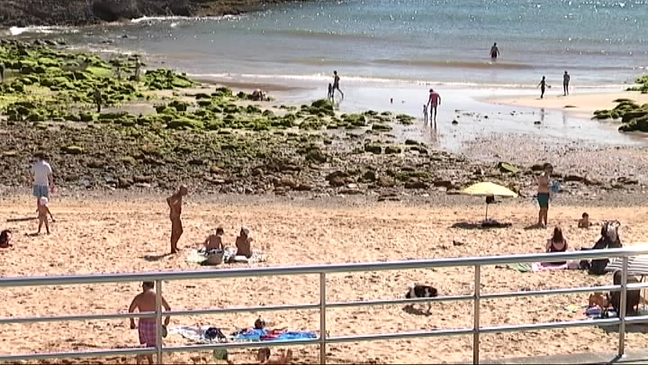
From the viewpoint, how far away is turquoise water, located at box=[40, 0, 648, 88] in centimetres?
5147

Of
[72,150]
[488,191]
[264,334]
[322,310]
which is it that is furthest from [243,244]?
[72,150]

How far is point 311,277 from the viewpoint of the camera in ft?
47.3

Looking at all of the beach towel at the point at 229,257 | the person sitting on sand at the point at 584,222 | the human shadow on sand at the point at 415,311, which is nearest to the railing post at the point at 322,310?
the human shadow on sand at the point at 415,311

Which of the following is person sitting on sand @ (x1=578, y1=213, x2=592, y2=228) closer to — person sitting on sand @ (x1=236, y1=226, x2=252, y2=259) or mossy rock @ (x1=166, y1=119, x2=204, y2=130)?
person sitting on sand @ (x1=236, y1=226, x2=252, y2=259)

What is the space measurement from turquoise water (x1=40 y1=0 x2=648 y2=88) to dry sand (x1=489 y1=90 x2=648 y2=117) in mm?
5366

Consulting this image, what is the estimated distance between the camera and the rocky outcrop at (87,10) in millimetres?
84188

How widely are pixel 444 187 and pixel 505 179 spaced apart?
6.26 feet

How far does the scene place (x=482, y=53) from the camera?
63062 millimetres

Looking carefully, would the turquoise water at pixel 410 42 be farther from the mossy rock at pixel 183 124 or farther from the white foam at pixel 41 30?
the mossy rock at pixel 183 124

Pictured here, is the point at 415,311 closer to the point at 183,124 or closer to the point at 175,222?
the point at 175,222

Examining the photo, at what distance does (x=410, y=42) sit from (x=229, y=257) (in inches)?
2250

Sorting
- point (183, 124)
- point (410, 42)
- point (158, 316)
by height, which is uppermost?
point (410, 42)

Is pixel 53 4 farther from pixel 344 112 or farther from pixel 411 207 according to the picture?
pixel 411 207

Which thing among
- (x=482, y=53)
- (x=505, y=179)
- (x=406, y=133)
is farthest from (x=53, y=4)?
(x=505, y=179)
